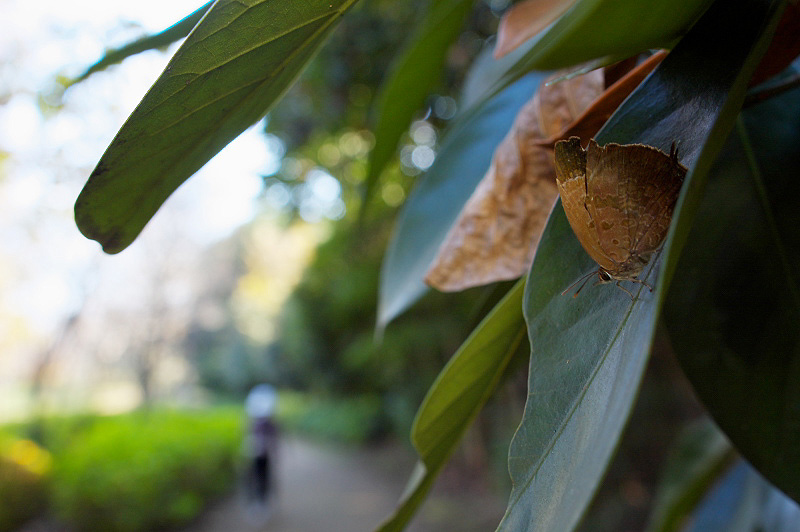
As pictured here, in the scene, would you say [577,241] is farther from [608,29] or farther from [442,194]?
[442,194]

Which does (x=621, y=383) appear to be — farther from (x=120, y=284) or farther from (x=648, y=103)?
(x=120, y=284)

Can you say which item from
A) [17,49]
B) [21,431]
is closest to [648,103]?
[17,49]

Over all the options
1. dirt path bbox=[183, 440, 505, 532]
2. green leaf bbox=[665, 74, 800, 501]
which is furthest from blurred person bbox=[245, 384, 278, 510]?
green leaf bbox=[665, 74, 800, 501]

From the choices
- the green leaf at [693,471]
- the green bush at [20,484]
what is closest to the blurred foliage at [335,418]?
the green bush at [20,484]

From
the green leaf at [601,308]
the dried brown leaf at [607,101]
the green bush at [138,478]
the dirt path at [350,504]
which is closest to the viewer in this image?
the green leaf at [601,308]

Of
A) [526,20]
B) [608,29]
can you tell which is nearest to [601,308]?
[608,29]

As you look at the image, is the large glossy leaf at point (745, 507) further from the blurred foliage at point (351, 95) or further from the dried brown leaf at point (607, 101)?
the blurred foliage at point (351, 95)
